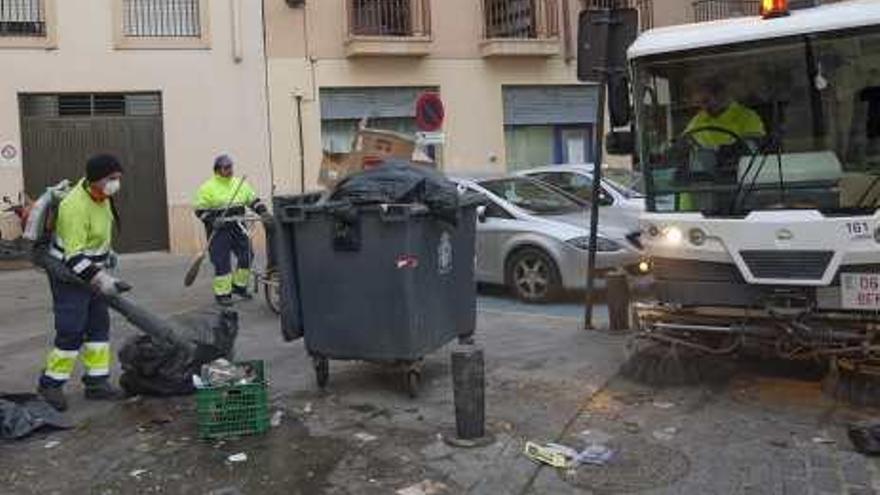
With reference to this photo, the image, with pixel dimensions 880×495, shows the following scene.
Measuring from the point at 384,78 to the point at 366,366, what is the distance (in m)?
13.4

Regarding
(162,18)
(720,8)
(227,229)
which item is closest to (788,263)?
(227,229)

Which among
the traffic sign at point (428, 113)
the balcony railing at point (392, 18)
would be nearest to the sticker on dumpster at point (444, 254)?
the traffic sign at point (428, 113)

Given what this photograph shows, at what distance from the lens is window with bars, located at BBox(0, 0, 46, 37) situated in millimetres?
18766

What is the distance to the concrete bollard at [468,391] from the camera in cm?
643

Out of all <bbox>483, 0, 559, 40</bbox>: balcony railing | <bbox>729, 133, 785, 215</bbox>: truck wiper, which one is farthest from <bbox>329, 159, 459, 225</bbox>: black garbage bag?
<bbox>483, 0, 559, 40</bbox>: balcony railing

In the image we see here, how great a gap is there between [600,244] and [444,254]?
422cm

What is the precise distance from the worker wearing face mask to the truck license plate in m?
4.36

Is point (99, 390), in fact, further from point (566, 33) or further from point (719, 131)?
point (566, 33)

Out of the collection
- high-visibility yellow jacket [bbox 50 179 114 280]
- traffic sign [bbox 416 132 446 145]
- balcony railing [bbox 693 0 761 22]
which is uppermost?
balcony railing [bbox 693 0 761 22]

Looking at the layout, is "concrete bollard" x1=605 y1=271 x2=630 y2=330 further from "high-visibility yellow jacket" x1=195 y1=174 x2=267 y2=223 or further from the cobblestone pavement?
"high-visibility yellow jacket" x1=195 y1=174 x2=267 y2=223

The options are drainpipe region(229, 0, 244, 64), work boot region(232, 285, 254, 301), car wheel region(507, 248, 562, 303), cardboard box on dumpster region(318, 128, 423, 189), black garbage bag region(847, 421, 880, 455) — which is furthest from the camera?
drainpipe region(229, 0, 244, 64)

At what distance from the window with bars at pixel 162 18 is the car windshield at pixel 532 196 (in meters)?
8.52

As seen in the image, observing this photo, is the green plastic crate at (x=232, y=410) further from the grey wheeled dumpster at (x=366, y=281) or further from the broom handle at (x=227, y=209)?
the broom handle at (x=227, y=209)

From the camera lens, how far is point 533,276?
1229cm
